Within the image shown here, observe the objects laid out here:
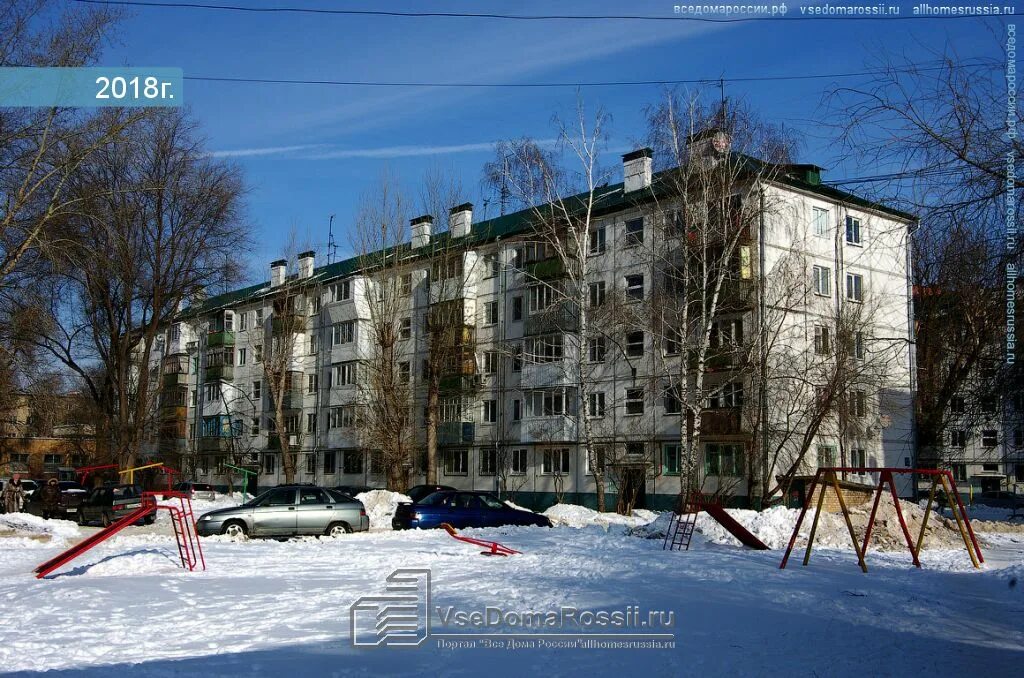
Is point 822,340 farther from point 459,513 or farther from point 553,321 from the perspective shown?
point 459,513

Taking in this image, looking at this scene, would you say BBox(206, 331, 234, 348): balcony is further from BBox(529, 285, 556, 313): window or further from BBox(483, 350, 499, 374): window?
BBox(529, 285, 556, 313): window

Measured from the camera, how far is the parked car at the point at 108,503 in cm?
3244

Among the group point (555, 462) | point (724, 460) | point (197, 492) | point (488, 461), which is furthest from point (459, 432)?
point (197, 492)

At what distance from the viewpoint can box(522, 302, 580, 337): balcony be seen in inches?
1687

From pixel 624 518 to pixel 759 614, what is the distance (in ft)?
71.1

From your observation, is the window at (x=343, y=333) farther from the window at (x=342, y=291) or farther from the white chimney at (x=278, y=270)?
the white chimney at (x=278, y=270)

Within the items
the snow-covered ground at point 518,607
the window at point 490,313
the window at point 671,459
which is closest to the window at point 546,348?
the window at point 490,313

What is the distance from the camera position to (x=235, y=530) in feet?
80.0

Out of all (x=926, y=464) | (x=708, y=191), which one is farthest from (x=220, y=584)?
(x=926, y=464)

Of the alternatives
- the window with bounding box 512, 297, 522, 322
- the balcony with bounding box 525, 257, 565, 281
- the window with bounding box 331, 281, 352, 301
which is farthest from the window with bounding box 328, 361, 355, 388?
the balcony with bounding box 525, 257, 565, 281

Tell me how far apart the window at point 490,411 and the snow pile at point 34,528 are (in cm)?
2305

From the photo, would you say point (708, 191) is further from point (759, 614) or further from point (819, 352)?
Answer: point (759, 614)

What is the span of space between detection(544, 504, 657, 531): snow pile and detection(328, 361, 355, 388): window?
23.8 meters

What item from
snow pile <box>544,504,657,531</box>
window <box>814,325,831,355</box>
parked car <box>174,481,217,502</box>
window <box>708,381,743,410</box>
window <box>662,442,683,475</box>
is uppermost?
window <box>814,325,831,355</box>
